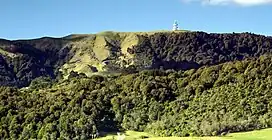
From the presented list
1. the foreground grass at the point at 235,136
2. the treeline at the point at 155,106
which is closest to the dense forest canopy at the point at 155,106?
the treeline at the point at 155,106

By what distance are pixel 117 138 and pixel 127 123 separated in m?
13.1

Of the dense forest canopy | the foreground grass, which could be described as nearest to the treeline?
the dense forest canopy

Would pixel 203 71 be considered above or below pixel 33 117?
above

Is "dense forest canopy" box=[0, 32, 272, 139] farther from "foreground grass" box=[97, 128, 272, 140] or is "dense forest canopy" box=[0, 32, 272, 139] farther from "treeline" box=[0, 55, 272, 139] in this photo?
"foreground grass" box=[97, 128, 272, 140]

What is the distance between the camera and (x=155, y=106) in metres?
152

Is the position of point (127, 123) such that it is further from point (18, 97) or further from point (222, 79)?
point (18, 97)

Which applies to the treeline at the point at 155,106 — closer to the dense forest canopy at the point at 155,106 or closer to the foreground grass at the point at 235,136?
the dense forest canopy at the point at 155,106

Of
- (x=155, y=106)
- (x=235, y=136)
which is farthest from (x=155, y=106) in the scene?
(x=235, y=136)

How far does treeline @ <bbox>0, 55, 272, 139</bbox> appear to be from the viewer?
5315 inches

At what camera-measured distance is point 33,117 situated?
5886 inches

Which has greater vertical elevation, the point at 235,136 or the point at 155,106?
the point at 155,106

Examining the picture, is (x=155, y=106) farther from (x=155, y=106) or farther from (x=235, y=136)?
(x=235, y=136)

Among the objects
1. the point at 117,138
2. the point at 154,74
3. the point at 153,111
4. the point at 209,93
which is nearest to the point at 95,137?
the point at 117,138

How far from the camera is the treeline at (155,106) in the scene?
443ft
